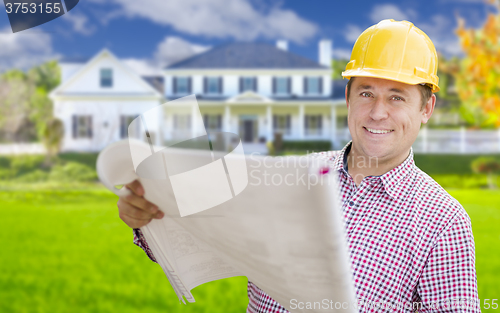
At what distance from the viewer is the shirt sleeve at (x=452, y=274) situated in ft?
3.25

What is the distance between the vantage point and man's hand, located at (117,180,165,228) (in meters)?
0.97

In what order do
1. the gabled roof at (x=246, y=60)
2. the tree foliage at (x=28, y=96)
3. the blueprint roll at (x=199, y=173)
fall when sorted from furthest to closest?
the gabled roof at (x=246, y=60), the tree foliage at (x=28, y=96), the blueprint roll at (x=199, y=173)

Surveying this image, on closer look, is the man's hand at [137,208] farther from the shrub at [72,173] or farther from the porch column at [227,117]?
the porch column at [227,117]

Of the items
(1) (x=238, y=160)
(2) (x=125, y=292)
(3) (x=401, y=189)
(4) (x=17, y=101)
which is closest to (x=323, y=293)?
(1) (x=238, y=160)

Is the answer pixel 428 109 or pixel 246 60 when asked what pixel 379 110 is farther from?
pixel 246 60

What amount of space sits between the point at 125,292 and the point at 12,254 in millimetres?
2631

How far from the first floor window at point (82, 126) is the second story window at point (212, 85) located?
5569 millimetres

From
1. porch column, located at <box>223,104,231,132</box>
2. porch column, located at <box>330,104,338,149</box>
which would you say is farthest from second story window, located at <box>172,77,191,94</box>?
porch column, located at <box>330,104,338,149</box>

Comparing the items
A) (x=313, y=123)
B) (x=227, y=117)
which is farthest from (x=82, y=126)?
(x=313, y=123)

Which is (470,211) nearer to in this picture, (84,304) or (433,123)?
(84,304)

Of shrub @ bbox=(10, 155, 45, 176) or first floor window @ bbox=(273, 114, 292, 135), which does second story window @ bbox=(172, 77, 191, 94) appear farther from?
shrub @ bbox=(10, 155, 45, 176)

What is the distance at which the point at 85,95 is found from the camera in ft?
61.1

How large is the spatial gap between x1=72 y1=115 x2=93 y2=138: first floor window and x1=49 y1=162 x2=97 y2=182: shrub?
1554 millimetres

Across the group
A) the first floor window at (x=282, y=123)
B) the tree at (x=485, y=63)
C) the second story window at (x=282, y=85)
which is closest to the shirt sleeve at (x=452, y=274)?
the tree at (x=485, y=63)
